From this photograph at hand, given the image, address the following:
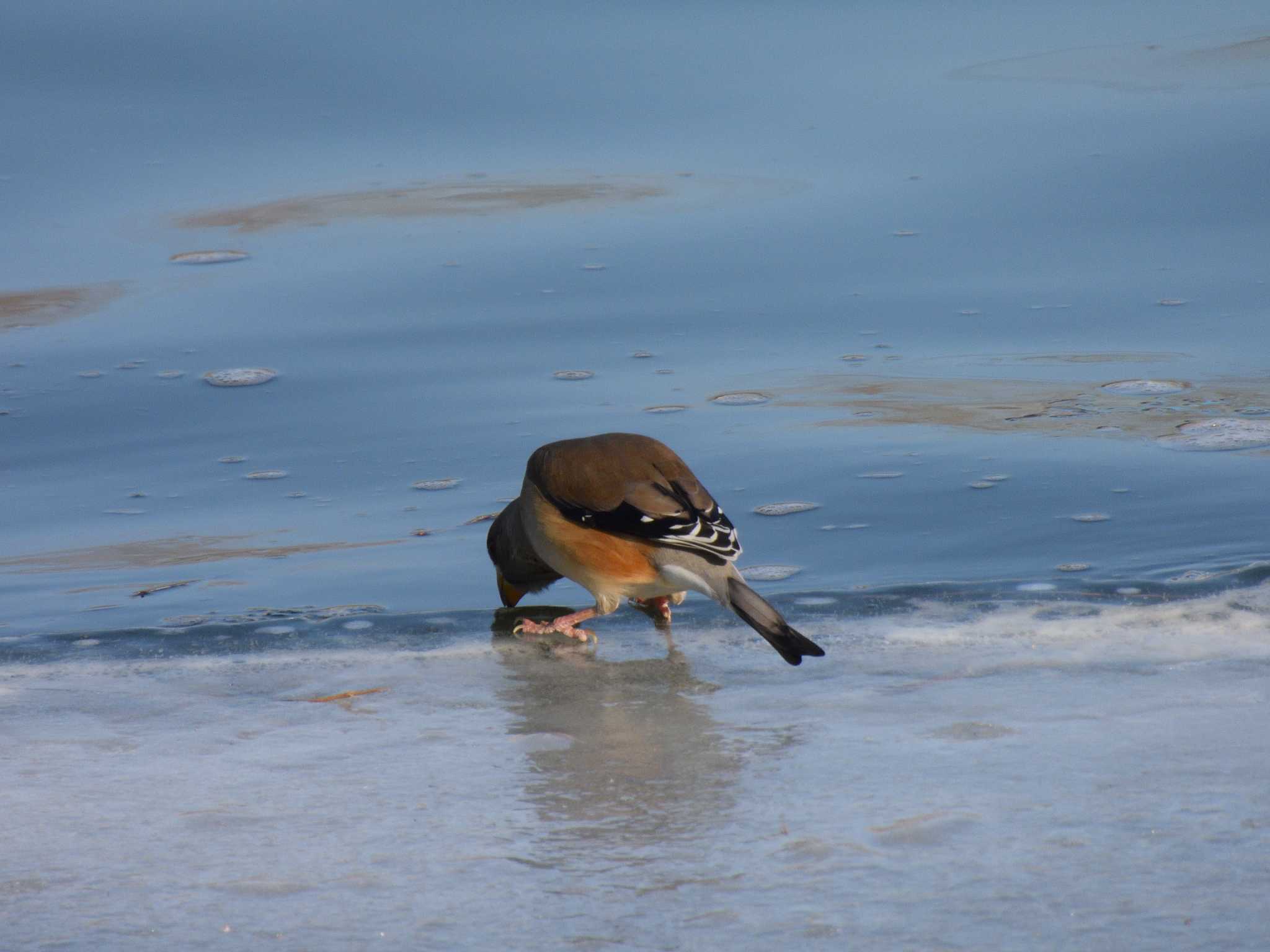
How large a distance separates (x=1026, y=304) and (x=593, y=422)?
2.60 metres

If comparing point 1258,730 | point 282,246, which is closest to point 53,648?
point 1258,730

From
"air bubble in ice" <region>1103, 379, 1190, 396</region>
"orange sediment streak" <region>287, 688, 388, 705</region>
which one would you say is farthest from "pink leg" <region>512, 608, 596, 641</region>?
"air bubble in ice" <region>1103, 379, 1190, 396</region>

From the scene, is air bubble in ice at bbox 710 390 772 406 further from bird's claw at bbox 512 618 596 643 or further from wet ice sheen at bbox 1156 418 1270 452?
bird's claw at bbox 512 618 596 643

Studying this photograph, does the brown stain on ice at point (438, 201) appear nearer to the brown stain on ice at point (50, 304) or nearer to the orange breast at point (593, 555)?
the brown stain on ice at point (50, 304)

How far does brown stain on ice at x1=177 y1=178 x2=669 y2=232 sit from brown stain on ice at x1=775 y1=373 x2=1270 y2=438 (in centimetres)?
297

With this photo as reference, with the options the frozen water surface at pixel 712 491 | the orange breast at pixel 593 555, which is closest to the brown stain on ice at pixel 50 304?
the frozen water surface at pixel 712 491

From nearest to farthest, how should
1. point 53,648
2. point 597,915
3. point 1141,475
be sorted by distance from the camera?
point 597,915, point 53,648, point 1141,475

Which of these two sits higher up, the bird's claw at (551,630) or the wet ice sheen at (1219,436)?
the wet ice sheen at (1219,436)

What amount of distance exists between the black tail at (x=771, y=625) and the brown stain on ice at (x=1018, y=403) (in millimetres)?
2503

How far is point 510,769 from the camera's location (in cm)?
354

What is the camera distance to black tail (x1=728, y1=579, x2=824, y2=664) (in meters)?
4.12

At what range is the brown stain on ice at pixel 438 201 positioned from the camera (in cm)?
A: 968

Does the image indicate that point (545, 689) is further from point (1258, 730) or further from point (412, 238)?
point (412, 238)

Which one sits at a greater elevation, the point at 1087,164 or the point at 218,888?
the point at 1087,164
